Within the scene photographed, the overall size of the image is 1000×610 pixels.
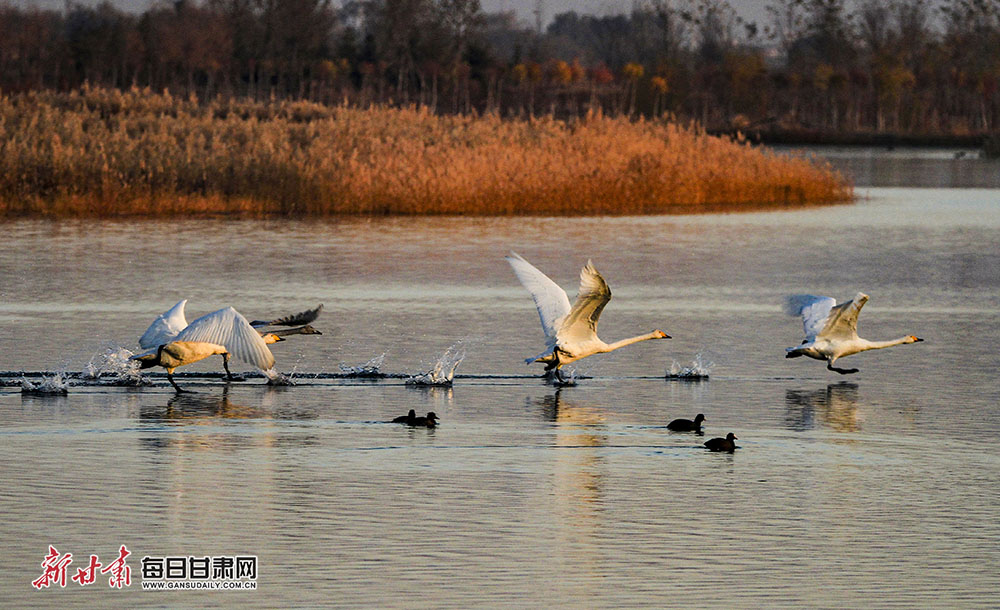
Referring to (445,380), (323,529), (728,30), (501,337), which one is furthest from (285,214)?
(728,30)

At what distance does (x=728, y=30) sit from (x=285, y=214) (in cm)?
9428

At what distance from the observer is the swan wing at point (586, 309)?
10133 mm

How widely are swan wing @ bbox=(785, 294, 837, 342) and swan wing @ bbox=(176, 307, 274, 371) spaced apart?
364cm

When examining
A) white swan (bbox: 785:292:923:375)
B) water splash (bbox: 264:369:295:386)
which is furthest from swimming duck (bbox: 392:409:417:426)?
white swan (bbox: 785:292:923:375)

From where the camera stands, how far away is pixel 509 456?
8.84 meters

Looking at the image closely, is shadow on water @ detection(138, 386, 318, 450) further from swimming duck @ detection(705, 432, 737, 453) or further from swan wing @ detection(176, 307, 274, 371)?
swimming duck @ detection(705, 432, 737, 453)

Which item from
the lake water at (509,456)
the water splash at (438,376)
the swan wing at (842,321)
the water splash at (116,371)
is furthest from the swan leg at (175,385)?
the swan wing at (842,321)

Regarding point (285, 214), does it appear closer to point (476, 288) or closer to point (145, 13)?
point (476, 288)

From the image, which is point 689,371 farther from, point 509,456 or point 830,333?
point 509,456

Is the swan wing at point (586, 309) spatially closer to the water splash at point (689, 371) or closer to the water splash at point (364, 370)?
the water splash at point (689, 371)

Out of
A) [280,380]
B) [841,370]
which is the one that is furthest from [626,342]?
[280,380]

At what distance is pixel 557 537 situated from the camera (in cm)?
714

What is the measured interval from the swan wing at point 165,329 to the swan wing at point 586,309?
228 cm

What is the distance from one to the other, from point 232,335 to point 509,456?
2.13 metres
